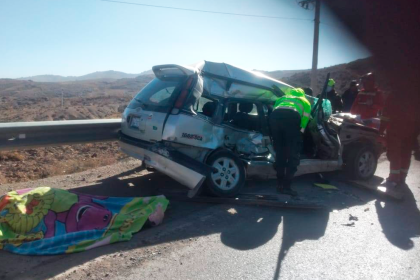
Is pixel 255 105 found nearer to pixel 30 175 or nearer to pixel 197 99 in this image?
pixel 197 99

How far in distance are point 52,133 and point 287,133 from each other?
154 inches

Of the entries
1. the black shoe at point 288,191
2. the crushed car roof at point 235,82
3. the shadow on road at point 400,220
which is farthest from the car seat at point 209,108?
the shadow on road at point 400,220

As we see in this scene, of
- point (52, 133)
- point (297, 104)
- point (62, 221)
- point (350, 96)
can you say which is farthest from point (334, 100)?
point (62, 221)

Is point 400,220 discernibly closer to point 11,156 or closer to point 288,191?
point 288,191

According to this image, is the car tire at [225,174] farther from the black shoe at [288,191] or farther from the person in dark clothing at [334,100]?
the person in dark clothing at [334,100]

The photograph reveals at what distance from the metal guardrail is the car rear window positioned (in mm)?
1436

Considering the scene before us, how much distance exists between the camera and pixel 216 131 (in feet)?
19.4

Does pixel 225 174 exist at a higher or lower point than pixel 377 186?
higher

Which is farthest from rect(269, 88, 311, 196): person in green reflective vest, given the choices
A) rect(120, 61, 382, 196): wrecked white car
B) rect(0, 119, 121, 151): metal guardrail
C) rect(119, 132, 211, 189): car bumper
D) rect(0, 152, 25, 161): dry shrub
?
rect(0, 152, 25, 161): dry shrub

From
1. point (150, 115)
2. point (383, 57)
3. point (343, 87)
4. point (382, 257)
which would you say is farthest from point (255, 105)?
point (343, 87)

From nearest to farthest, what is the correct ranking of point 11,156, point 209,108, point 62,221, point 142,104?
point 62,221 → point 142,104 → point 209,108 → point 11,156

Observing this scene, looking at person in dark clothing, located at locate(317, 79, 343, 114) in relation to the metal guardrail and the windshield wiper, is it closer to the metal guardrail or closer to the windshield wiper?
the metal guardrail

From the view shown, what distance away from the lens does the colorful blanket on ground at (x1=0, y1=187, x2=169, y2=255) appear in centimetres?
396

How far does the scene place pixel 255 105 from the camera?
669cm
